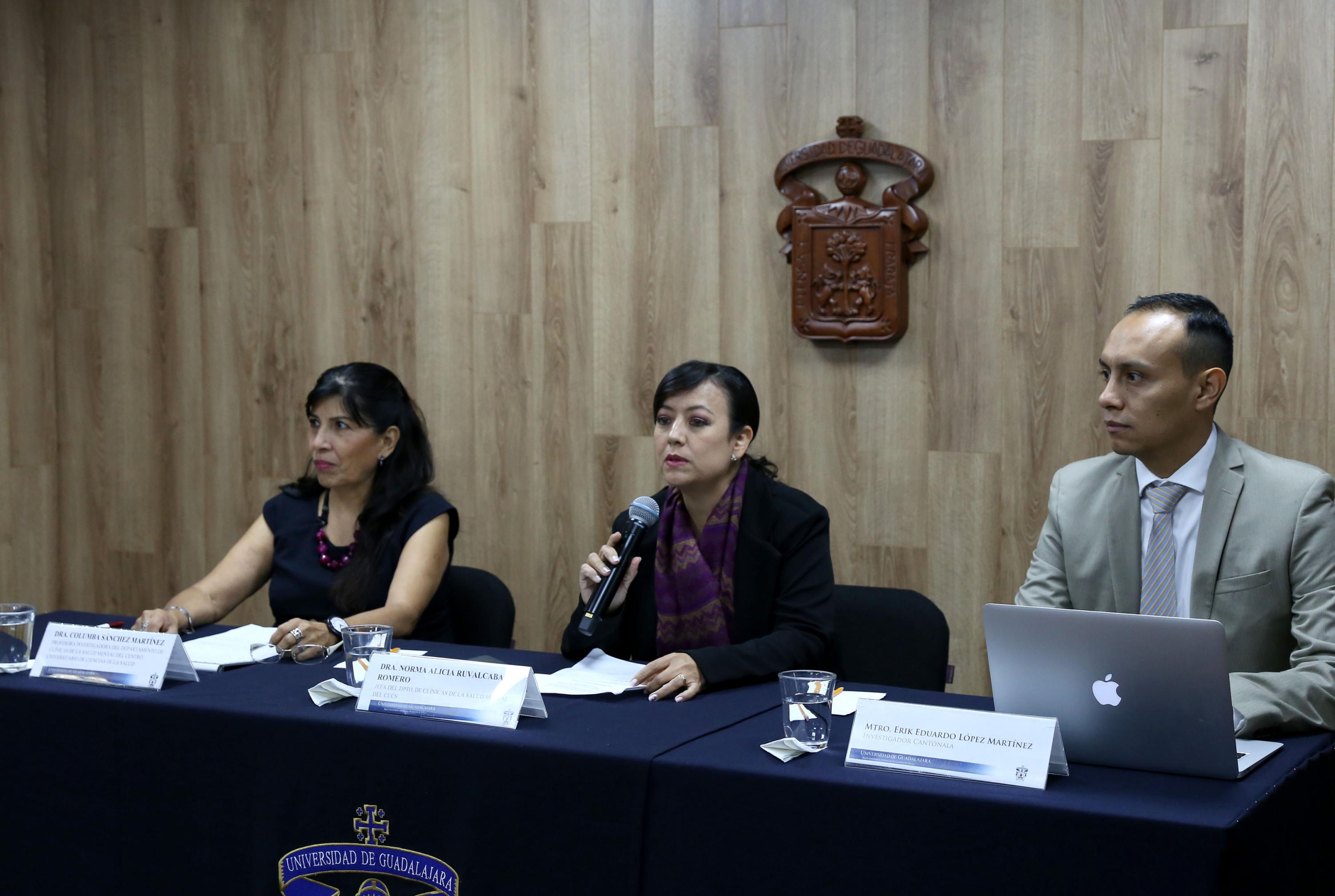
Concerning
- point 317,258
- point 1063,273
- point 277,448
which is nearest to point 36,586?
point 277,448

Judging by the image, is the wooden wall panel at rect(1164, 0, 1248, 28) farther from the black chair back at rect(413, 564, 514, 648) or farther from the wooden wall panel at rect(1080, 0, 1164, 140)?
the black chair back at rect(413, 564, 514, 648)

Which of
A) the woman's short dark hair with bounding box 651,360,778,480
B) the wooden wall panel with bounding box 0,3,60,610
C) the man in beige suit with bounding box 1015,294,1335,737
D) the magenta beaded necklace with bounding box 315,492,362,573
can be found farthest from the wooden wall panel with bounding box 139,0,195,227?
the man in beige suit with bounding box 1015,294,1335,737

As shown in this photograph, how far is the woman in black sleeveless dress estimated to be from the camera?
3.02 m

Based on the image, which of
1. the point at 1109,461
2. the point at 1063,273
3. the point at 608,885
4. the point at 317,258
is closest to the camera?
the point at 608,885

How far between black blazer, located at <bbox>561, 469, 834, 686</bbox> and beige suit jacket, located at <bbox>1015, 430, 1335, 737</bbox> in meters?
0.45

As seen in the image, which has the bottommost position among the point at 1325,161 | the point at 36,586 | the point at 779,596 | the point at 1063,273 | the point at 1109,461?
the point at 36,586

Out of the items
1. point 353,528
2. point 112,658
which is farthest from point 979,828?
point 353,528

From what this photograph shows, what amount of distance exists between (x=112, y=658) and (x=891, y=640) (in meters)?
1.52

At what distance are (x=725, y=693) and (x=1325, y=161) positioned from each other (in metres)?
2.14

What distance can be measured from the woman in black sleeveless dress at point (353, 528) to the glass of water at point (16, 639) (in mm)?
500

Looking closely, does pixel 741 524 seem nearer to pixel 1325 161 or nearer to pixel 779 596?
pixel 779 596

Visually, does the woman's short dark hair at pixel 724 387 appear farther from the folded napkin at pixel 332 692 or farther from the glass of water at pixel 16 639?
the glass of water at pixel 16 639

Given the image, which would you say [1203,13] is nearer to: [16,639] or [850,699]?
[850,699]

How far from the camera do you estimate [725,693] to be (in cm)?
224
